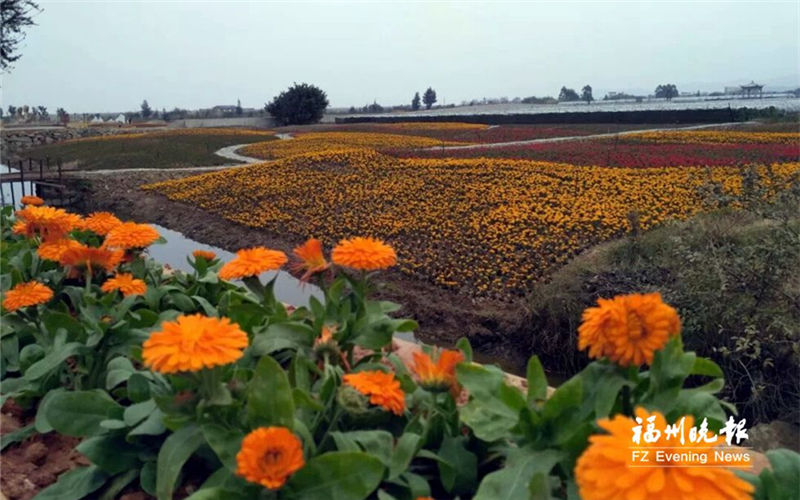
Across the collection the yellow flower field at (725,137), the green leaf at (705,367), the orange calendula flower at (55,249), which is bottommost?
the green leaf at (705,367)

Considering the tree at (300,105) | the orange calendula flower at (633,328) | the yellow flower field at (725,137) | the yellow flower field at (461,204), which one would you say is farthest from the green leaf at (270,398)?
the tree at (300,105)

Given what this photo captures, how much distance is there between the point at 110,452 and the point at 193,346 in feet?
1.97

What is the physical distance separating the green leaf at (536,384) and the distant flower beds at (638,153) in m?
13.4

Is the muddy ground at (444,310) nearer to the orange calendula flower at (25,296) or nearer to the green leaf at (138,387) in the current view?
the orange calendula flower at (25,296)

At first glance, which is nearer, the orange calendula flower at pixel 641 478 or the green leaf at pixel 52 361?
the orange calendula flower at pixel 641 478

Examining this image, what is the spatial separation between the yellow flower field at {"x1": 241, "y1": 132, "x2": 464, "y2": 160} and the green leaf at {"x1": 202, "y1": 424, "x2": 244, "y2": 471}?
2027 centimetres

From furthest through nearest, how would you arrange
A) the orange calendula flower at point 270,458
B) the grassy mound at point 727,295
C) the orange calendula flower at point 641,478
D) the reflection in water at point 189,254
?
the reflection in water at point 189,254
the grassy mound at point 727,295
the orange calendula flower at point 270,458
the orange calendula flower at point 641,478

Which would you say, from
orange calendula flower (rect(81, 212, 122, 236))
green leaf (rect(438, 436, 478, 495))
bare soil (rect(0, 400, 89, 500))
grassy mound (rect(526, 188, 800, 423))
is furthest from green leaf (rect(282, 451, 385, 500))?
grassy mound (rect(526, 188, 800, 423))

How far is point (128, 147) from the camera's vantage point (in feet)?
84.9

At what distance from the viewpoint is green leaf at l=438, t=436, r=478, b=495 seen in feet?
4.83

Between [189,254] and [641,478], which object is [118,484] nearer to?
[641,478]

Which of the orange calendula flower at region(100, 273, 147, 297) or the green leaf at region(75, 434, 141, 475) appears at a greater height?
the orange calendula flower at region(100, 273, 147, 297)

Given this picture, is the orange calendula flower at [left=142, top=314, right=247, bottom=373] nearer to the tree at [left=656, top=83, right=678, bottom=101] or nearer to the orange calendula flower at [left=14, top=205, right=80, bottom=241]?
the orange calendula flower at [left=14, top=205, right=80, bottom=241]

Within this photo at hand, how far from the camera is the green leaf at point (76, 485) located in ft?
5.51
